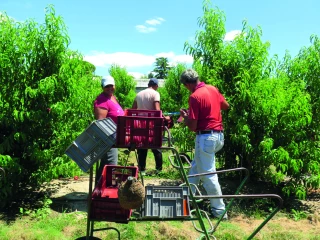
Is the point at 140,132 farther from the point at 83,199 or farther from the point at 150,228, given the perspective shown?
the point at 83,199

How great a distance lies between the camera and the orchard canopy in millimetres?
4414

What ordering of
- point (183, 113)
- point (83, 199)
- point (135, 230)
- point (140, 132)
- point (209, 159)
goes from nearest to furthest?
point (140, 132) < point (183, 113) < point (135, 230) < point (209, 159) < point (83, 199)

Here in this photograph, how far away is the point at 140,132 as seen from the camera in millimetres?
2551

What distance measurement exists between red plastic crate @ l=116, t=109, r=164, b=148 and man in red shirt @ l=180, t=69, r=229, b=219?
1371 millimetres

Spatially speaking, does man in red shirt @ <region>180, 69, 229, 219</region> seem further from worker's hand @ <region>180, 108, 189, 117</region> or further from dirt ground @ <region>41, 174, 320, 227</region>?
dirt ground @ <region>41, 174, 320, 227</region>

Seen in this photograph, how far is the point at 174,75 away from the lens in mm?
16047

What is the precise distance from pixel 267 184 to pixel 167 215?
3.48 meters

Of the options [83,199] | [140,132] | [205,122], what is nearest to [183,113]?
[205,122]

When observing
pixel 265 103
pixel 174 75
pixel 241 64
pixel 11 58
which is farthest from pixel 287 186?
pixel 174 75

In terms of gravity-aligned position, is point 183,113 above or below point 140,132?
above

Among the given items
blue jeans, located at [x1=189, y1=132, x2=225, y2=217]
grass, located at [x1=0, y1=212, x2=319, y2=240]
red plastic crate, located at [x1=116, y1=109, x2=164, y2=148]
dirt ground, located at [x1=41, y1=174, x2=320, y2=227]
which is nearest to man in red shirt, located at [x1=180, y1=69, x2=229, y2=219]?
blue jeans, located at [x1=189, y1=132, x2=225, y2=217]

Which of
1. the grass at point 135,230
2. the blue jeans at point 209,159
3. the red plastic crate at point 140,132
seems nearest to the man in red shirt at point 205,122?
the blue jeans at point 209,159

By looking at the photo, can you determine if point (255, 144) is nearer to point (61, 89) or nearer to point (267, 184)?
point (267, 184)

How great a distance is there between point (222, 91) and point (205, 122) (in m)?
1.30
